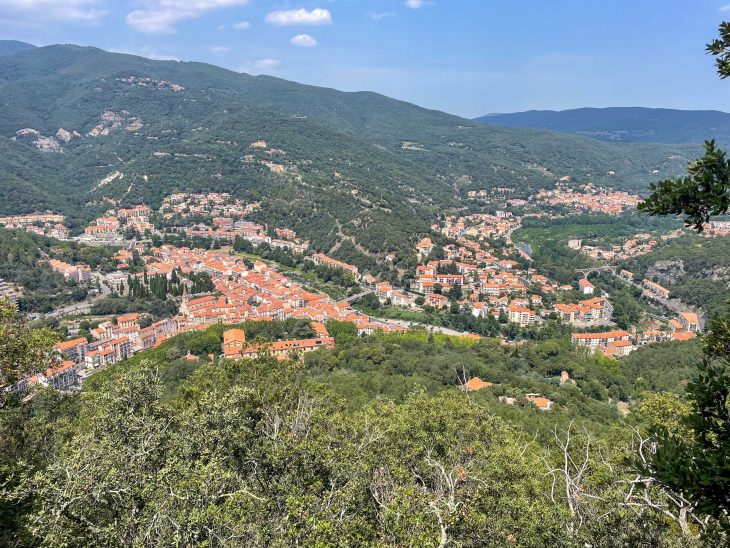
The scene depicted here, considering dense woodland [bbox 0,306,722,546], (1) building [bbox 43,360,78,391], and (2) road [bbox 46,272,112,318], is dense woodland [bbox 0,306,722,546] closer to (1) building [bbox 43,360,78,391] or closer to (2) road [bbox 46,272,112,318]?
(1) building [bbox 43,360,78,391]

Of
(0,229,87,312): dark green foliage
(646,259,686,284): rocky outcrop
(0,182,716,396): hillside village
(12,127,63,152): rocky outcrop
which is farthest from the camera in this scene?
(12,127,63,152): rocky outcrop

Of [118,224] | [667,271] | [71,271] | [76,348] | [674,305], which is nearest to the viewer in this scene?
[76,348]

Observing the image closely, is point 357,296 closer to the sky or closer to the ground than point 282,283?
closer to the ground

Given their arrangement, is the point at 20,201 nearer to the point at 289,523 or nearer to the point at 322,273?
the point at 322,273

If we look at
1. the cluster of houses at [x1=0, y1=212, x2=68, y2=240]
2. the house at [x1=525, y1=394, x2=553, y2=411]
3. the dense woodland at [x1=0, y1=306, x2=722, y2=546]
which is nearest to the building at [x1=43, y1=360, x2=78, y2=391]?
the dense woodland at [x1=0, y1=306, x2=722, y2=546]

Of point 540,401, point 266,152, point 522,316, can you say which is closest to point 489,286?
point 522,316

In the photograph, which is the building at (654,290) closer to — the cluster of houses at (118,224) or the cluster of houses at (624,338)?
the cluster of houses at (624,338)

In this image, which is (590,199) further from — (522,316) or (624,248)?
(522,316)

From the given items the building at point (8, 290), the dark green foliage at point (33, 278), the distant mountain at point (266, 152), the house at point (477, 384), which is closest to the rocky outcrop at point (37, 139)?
the distant mountain at point (266, 152)

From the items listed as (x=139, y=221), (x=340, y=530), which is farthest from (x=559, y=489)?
(x=139, y=221)
